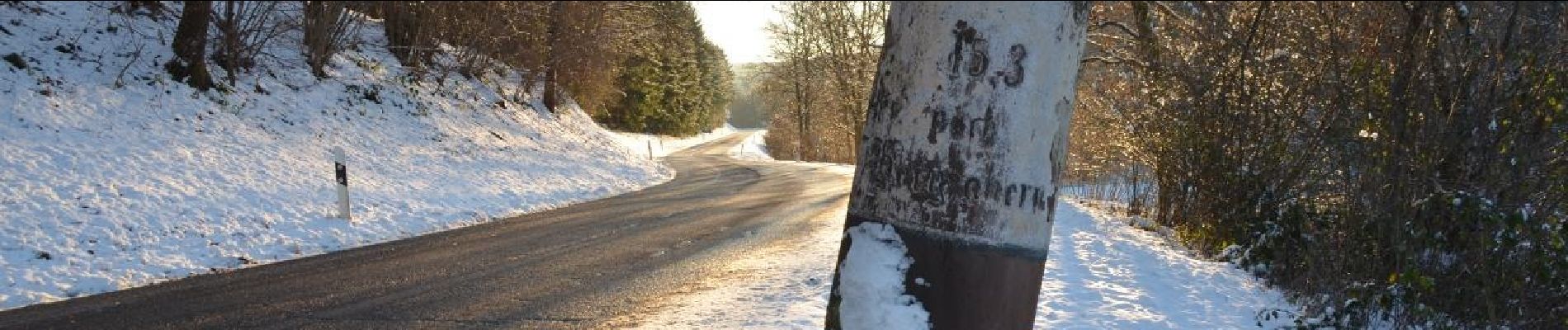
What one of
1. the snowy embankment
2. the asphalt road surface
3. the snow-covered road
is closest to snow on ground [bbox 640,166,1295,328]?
the snow-covered road

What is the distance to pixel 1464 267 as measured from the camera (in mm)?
5668

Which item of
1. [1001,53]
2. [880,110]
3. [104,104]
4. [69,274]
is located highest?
[1001,53]

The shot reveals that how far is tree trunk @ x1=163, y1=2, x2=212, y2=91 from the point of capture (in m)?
12.6

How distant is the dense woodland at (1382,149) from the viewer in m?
5.57

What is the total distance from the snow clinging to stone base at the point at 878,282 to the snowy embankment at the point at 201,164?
5874 millimetres

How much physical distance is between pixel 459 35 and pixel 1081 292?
67.1 ft

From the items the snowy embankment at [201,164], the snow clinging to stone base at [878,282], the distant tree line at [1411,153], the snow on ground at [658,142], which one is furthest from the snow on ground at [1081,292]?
the snow on ground at [658,142]

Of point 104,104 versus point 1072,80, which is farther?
point 104,104

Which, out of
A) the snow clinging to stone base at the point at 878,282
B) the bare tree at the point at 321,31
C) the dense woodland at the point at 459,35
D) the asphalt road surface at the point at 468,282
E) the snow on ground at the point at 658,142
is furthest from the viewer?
the snow on ground at the point at 658,142

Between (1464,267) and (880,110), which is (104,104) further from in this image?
(1464,267)

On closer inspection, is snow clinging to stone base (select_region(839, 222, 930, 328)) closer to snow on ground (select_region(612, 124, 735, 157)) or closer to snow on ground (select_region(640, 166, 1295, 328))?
snow on ground (select_region(640, 166, 1295, 328))

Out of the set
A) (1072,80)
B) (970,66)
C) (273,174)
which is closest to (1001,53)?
(970,66)

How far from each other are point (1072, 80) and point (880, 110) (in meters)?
0.38

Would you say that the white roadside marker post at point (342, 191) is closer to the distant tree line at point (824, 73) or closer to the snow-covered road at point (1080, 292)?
the snow-covered road at point (1080, 292)
